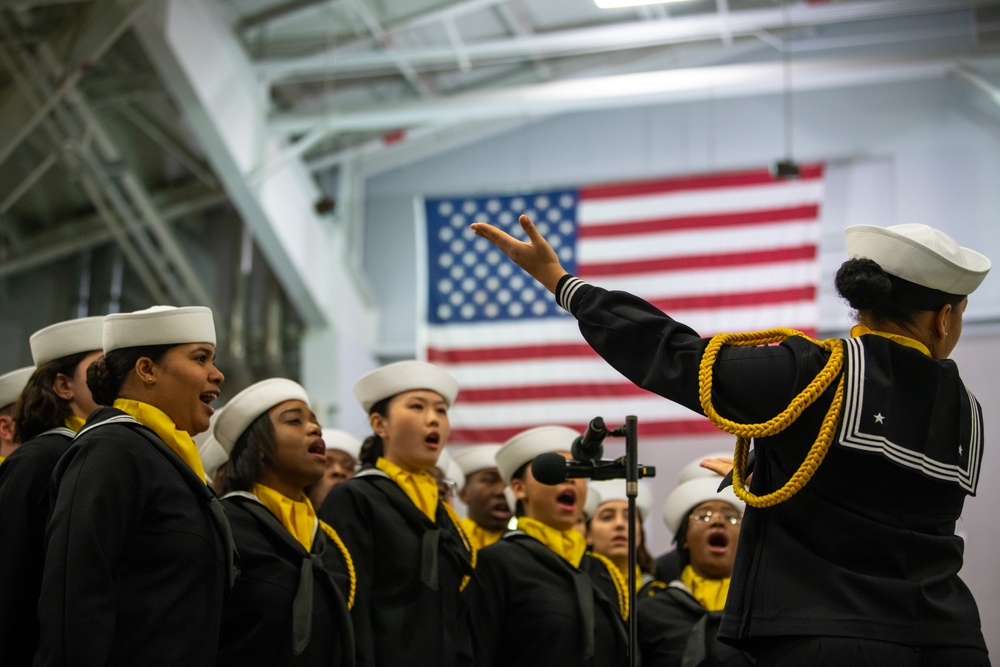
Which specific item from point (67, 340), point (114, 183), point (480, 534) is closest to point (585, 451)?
point (67, 340)

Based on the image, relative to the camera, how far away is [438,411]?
12.6 feet

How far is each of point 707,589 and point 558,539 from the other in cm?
54

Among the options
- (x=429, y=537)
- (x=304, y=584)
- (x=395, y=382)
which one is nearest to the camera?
(x=304, y=584)

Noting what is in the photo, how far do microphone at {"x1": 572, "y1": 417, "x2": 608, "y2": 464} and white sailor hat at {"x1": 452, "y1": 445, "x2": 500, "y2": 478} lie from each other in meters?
2.17

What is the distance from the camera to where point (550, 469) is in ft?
9.13

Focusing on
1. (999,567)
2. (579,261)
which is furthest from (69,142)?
(999,567)

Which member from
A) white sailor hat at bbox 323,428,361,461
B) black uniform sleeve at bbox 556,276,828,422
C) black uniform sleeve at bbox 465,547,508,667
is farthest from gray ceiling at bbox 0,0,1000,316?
black uniform sleeve at bbox 556,276,828,422

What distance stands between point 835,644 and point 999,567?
4689mm

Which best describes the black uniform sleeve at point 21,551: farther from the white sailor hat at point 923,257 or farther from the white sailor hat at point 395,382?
the white sailor hat at point 923,257

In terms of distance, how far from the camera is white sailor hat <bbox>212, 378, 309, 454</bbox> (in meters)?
3.34

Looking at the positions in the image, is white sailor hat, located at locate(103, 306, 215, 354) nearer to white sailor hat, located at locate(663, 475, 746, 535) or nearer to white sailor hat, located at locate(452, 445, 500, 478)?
white sailor hat, located at locate(663, 475, 746, 535)

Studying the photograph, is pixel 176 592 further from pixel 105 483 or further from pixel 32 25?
pixel 32 25

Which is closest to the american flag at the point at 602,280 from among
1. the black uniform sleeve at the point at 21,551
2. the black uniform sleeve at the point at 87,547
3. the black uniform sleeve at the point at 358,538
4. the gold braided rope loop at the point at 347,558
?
the black uniform sleeve at the point at 358,538

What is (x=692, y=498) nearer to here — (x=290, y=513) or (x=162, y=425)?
(x=290, y=513)
